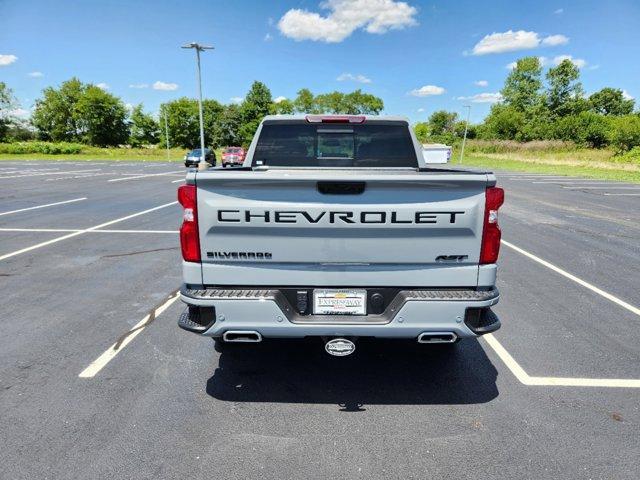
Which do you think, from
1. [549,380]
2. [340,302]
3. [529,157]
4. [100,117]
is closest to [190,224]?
[340,302]

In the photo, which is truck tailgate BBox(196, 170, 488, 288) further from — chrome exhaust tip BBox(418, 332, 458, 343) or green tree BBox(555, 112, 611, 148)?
green tree BBox(555, 112, 611, 148)

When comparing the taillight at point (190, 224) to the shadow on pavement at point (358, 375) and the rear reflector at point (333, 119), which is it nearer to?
the shadow on pavement at point (358, 375)

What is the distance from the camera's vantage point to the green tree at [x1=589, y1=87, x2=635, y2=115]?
8588cm

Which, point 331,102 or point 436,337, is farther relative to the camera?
point 331,102

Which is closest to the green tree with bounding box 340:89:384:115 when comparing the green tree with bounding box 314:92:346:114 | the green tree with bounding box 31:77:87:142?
the green tree with bounding box 314:92:346:114

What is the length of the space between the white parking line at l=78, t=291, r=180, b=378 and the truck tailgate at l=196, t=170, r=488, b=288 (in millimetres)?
1618

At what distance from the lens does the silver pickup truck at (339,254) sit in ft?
8.32

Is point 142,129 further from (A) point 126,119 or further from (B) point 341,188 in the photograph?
(B) point 341,188

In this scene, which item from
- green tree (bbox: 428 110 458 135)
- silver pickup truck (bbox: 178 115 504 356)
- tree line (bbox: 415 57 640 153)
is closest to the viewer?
silver pickup truck (bbox: 178 115 504 356)

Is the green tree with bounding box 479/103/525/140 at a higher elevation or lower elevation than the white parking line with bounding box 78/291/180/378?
higher

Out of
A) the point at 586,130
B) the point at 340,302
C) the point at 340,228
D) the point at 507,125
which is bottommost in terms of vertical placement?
the point at 340,302

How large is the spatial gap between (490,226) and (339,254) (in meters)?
1.01

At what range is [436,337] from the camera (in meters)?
2.75

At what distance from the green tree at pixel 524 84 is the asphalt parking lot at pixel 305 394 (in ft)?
284
